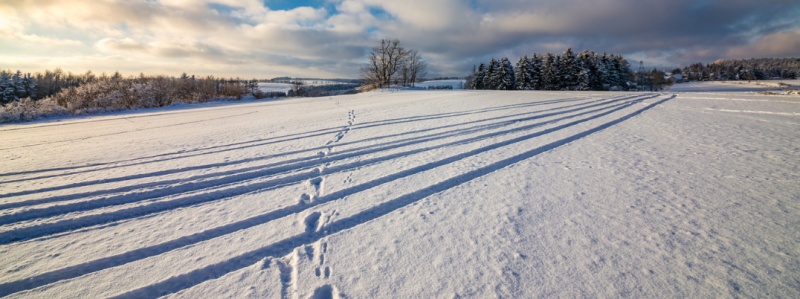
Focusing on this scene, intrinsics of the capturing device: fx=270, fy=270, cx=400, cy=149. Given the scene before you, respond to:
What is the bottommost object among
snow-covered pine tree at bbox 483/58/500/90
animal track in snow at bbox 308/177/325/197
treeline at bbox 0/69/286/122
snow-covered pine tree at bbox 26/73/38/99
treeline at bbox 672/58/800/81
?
animal track in snow at bbox 308/177/325/197

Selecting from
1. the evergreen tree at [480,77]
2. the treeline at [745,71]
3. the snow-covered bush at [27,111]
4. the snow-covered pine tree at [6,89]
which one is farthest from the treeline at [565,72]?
the snow-covered pine tree at [6,89]

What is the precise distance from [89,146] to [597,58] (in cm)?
4766

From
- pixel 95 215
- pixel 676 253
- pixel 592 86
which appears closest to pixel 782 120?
pixel 676 253

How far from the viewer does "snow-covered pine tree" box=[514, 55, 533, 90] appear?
1496 inches

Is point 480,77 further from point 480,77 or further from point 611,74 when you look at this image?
point 611,74

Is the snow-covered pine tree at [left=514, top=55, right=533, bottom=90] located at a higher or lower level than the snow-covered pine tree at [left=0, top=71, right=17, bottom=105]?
higher

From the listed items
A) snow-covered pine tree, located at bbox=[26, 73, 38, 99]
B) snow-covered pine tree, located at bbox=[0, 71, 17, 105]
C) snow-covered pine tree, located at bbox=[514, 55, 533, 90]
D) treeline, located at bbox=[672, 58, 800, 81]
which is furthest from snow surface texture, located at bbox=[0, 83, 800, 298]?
treeline, located at bbox=[672, 58, 800, 81]

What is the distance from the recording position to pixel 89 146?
5.68m

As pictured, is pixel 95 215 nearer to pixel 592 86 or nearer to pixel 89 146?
pixel 89 146

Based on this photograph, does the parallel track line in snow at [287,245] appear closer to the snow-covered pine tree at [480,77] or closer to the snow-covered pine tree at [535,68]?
the snow-covered pine tree at [535,68]

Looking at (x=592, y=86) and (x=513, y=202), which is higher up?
(x=592, y=86)

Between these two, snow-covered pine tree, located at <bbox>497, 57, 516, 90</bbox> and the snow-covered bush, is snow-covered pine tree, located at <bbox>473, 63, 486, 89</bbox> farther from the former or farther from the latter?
the snow-covered bush

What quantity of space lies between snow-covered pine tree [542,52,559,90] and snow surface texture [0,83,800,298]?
3714 centimetres

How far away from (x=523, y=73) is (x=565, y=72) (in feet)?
17.2
